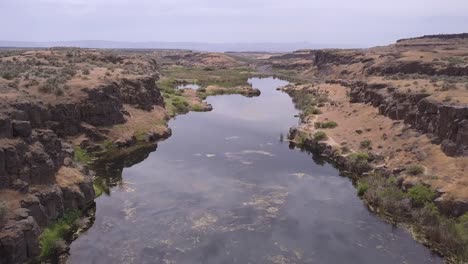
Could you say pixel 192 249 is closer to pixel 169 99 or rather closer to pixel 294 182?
pixel 294 182

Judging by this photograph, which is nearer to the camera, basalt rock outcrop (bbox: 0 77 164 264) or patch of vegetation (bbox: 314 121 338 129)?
basalt rock outcrop (bbox: 0 77 164 264)

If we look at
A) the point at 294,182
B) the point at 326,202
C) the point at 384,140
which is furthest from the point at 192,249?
the point at 384,140

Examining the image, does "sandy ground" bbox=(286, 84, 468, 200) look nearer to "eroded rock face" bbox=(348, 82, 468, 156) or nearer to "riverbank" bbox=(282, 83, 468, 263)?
"riverbank" bbox=(282, 83, 468, 263)

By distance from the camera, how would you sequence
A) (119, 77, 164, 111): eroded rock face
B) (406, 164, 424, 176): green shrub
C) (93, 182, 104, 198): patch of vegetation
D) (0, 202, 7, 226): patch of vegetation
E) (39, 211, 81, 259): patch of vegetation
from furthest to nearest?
(119, 77, 164, 111): eroded rock face, (406, 164, 424, 176): green shrub, (93, 182, 104, 198): patch of vegetation, (39, 211, 81, 259): patch of vegetation, (0, 202, 7, 226): patch of vegetation

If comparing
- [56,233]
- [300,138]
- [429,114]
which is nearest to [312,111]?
[300,138]

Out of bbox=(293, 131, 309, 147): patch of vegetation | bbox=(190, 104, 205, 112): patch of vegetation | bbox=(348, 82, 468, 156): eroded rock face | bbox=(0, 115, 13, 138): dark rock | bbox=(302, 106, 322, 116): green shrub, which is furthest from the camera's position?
bbox=(190, 104, 205, 112): patch of vegetation

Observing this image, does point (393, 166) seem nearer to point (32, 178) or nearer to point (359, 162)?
point (359, 162)

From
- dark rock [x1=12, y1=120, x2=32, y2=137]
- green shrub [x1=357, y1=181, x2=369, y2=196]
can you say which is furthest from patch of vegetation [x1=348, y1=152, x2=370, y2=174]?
dark rock [x1=12, y1=120, x2=32, y2=137]

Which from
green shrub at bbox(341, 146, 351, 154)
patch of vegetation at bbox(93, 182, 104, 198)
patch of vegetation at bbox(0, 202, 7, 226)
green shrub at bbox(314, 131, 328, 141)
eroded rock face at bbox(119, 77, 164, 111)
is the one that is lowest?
patch of vegetation at bbox(93, 182, 104, 198)
